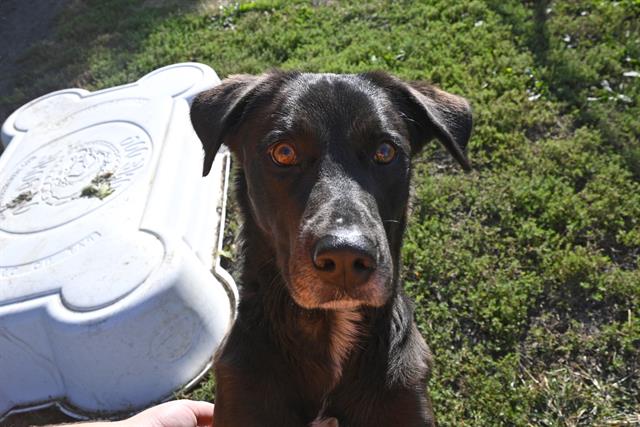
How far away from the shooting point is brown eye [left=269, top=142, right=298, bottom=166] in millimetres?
2711

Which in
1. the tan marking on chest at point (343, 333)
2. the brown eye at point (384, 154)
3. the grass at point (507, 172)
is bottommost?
the grass at point (507, 172)

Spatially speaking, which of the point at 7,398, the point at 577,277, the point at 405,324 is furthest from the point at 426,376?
the point at 7,398

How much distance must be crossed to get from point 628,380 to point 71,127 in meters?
4.72

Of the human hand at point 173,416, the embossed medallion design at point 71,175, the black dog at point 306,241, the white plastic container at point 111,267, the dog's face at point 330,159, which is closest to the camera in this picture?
the dog's face at point 330,159

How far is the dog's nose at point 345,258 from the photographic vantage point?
2.23 m

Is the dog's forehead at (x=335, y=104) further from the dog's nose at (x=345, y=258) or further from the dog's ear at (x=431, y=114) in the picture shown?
the dog's nose at (x=345, y=258)

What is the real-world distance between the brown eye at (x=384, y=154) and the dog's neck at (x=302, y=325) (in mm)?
679

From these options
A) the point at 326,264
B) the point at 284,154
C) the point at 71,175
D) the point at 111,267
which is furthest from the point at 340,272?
the point at 71,175

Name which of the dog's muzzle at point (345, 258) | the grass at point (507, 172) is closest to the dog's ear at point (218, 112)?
the dog's muzzle at point (345, 258)

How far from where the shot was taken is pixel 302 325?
111 inches

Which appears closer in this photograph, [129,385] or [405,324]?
[405,324]

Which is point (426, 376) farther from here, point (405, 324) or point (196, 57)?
point (196, 57)

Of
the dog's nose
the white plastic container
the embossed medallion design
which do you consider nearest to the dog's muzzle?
the dog's nose

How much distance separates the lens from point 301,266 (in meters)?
2.44
